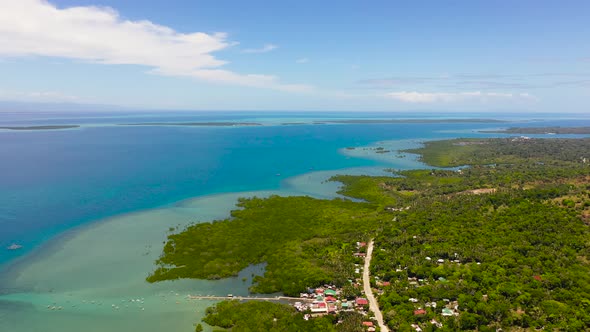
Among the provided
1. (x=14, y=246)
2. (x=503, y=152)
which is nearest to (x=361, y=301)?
(x=14, y=246)

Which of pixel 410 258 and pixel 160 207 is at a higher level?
pixel 160 207

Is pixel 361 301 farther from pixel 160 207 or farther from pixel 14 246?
pixel 14 246

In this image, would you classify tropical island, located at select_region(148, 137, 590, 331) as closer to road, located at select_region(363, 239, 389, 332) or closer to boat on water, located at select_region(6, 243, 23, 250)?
road, located at select_region(363, 239, 389, 332)

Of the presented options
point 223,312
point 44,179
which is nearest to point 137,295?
point 223,312

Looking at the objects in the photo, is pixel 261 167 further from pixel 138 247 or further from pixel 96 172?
pixel 138 247

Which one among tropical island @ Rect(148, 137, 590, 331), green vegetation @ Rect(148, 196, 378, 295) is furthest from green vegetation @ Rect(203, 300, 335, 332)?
green vegetation @ Rect(148, 196, 378, 295)
